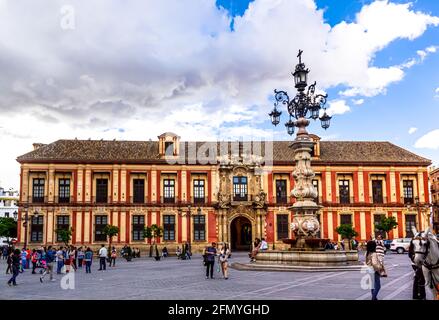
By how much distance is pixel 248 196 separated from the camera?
→ 1774 inches

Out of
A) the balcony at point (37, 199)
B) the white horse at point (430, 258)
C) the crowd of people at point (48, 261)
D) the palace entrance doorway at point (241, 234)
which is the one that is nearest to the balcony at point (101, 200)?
the balcony at point (37, 199)

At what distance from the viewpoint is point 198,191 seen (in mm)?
45188

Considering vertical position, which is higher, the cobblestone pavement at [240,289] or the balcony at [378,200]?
the balcony at [378,200]

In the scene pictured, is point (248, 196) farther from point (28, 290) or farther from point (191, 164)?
point (28, 290)

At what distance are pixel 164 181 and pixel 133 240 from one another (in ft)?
21.1

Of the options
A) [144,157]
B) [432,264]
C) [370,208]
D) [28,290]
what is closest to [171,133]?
[144,157]

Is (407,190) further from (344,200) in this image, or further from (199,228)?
(199,228)

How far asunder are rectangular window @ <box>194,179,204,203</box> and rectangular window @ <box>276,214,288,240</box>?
7874 mm

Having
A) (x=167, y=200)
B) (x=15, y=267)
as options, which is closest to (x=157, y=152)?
(x=167, y=200)

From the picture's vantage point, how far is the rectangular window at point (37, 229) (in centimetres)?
4250

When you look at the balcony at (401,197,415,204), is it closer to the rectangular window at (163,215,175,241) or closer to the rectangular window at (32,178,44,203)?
the rectangular window at (163,215,175,241)

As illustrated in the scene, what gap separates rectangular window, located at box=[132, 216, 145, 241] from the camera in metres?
43.7

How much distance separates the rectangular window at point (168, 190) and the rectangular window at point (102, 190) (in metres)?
5.67

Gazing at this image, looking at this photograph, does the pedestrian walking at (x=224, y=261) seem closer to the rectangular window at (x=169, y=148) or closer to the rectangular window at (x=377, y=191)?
the rectangular window at (x=169, y=148)
